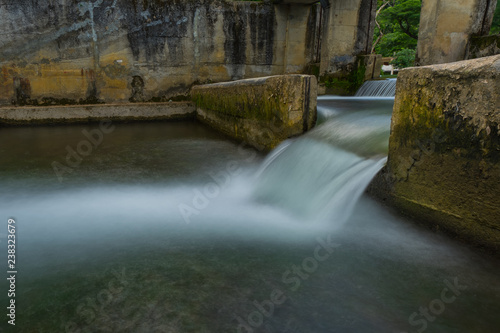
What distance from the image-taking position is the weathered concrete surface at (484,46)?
6.59m

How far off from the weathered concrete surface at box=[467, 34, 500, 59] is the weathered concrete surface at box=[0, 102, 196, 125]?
7.05 m

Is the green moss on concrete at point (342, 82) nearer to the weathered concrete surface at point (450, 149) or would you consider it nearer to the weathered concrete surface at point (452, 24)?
the weathered concrete surface at point (452, 24)

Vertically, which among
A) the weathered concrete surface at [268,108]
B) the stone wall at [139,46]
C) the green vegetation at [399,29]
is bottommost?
the weathered concrete surface at [268,108]

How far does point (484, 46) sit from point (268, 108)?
5.61 m

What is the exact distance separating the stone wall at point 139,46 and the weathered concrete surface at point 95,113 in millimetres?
334

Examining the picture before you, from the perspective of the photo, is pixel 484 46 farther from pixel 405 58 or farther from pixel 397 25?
pixel 397 25

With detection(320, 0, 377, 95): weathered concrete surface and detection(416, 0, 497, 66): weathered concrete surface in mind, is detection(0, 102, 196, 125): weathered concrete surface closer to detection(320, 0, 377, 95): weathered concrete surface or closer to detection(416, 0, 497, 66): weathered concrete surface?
detection(320, 0, 377, 95): weathered concrete surface

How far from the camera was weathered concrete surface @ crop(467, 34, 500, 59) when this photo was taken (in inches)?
260

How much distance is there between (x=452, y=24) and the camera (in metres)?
7.25

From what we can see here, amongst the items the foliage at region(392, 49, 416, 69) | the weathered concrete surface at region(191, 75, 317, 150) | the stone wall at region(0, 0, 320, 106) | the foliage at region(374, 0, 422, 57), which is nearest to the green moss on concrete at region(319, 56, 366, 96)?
the stone wall at region(0, 0, 320, 106)

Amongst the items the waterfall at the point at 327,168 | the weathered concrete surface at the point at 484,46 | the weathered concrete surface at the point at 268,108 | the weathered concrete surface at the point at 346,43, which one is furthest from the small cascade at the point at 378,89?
the weathered concrete surface at the point at 268,108

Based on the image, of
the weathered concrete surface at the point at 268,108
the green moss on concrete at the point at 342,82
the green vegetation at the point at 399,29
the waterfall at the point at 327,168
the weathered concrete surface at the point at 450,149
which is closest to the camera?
the weathered concrete surface at the point at 450,149

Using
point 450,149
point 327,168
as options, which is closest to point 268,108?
point 327,168

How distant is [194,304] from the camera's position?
1770 mm
